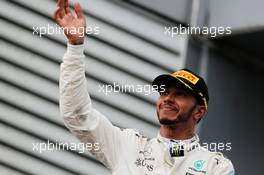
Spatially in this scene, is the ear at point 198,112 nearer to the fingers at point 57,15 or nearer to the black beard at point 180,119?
the black beard at point 180,119

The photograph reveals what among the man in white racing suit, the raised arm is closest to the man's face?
the man in white racing suit

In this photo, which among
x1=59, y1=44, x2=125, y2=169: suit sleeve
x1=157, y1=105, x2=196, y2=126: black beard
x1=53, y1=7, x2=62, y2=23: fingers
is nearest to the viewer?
x1=59, y1=44, x2=125, y2=169: suit sleeve

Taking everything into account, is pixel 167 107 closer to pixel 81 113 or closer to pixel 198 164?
pixel 198 164

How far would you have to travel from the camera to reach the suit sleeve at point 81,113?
13.7ft

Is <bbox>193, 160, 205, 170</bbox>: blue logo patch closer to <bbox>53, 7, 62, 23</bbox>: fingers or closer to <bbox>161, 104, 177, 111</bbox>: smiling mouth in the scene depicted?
<bbox>161, 104, 177, 111</bbox>: smiling mouth

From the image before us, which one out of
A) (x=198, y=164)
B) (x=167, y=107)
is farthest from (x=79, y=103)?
(x=198, y=164)

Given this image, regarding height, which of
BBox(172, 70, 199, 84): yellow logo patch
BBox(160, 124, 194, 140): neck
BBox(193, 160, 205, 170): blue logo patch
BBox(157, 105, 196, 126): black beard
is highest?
BBox(172, 70, 199, 84): yellow logo patch

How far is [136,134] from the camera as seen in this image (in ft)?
14.8

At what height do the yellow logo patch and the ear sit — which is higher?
the yellow logo patch

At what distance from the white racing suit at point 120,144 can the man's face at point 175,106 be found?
0.35 feet

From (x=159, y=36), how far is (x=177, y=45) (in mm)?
175

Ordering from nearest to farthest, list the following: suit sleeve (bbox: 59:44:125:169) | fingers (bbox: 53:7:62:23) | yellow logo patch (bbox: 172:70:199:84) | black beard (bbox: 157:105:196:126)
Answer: suit sleeve (bbox: 59:44:125:169) → fingers (bbox: 53:7:62:23) → black beard (bbox: 157:105:196:126) → yellow logo patch (bbox: 172:70:199:84)

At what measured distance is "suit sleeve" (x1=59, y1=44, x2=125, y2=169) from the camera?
Result: 13.7ft

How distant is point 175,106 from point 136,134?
0.80 feet
